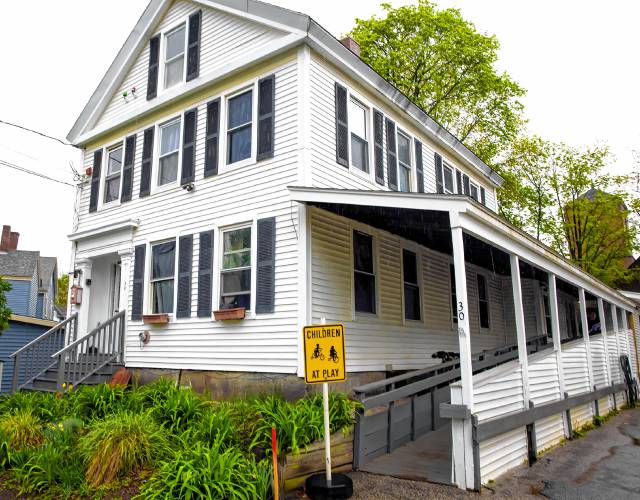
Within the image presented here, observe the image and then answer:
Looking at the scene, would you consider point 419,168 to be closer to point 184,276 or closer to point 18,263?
point 184,276

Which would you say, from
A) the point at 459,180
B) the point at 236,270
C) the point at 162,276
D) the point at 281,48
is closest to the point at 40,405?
the point at 162,276

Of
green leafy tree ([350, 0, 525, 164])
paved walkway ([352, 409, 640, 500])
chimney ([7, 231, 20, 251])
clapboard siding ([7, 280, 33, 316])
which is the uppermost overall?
green leafy tree ([350, 0, 525, 164])

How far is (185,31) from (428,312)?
856 cm

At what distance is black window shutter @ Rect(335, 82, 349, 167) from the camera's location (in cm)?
976

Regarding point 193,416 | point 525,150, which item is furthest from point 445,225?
point 525,150

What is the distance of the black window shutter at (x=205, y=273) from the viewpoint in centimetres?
963

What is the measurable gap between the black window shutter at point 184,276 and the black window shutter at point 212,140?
1.41m

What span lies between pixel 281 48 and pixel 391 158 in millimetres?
3532

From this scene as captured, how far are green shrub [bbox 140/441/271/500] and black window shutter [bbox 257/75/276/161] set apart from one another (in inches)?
214

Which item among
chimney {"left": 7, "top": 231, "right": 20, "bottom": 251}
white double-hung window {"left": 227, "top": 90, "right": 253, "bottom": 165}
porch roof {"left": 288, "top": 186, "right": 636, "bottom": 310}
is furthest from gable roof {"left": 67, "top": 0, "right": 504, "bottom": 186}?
chimney {"left": 7, "top": 231, "right": 20, "bottom": 251}

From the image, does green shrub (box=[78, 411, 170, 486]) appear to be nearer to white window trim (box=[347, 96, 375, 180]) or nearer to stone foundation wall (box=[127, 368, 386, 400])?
stone foundation wall (box=[127, 368, 386, 400])

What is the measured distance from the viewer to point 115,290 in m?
12.8

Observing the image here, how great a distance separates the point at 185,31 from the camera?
1189 cm

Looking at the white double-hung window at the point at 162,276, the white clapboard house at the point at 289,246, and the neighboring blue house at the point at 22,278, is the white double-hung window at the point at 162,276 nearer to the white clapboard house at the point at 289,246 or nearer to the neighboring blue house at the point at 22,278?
the white clapboard house at the point at 289,246
